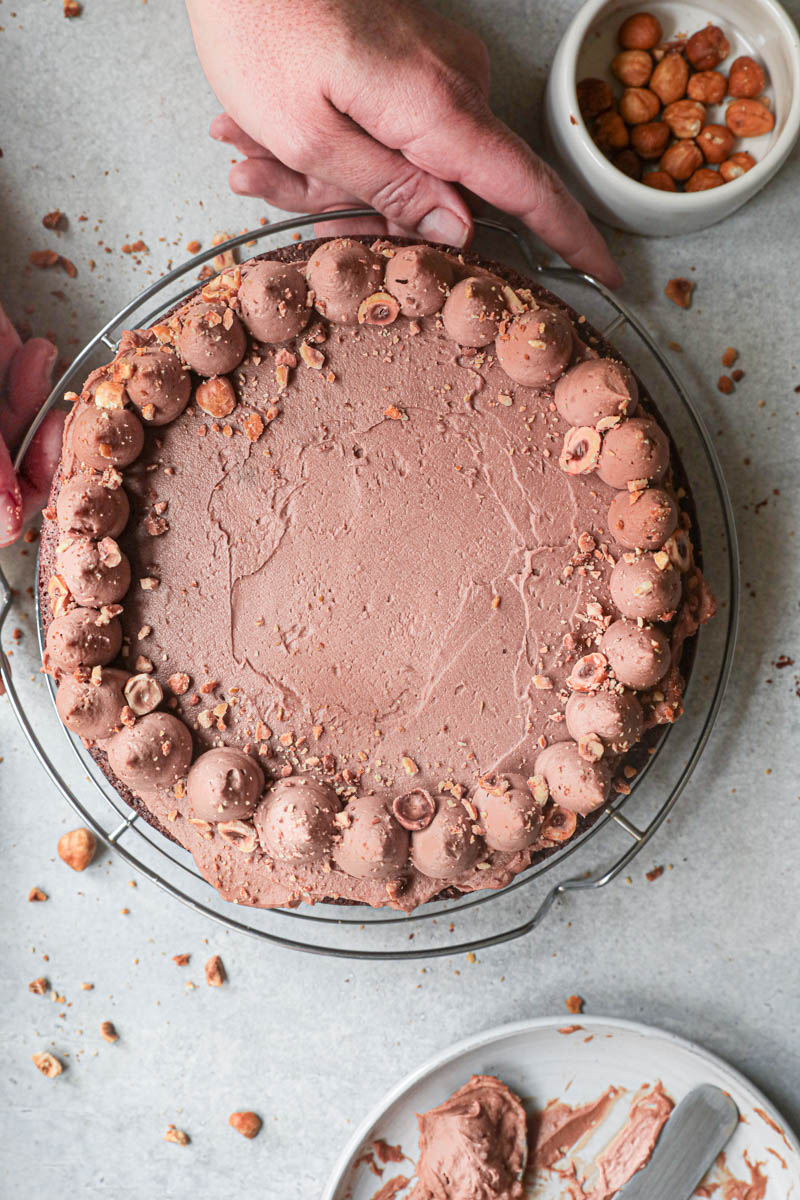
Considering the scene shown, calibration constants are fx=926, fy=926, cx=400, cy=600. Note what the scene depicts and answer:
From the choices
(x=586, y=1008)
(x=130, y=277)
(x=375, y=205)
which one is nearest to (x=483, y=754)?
(x=586, y=1008)

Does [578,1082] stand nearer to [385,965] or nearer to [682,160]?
[385,965]

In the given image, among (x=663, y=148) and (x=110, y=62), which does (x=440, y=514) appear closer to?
(x=663, y=148)

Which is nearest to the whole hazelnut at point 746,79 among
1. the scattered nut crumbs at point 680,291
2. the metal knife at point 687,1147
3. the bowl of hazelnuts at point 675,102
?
the bowl of hazelnuts at point 675,102

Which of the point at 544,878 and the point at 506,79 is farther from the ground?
the point at 506,79

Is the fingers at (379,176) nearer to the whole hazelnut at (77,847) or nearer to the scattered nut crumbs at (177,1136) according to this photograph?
the whole hazelnut at (77,847)

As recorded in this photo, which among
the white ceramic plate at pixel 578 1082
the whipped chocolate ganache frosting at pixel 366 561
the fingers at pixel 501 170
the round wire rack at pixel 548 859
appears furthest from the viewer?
the round wire rack at pixel 548 859

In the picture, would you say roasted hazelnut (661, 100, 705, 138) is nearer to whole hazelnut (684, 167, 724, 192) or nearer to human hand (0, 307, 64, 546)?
whole hazelnut (684, 167, 724, 192)
